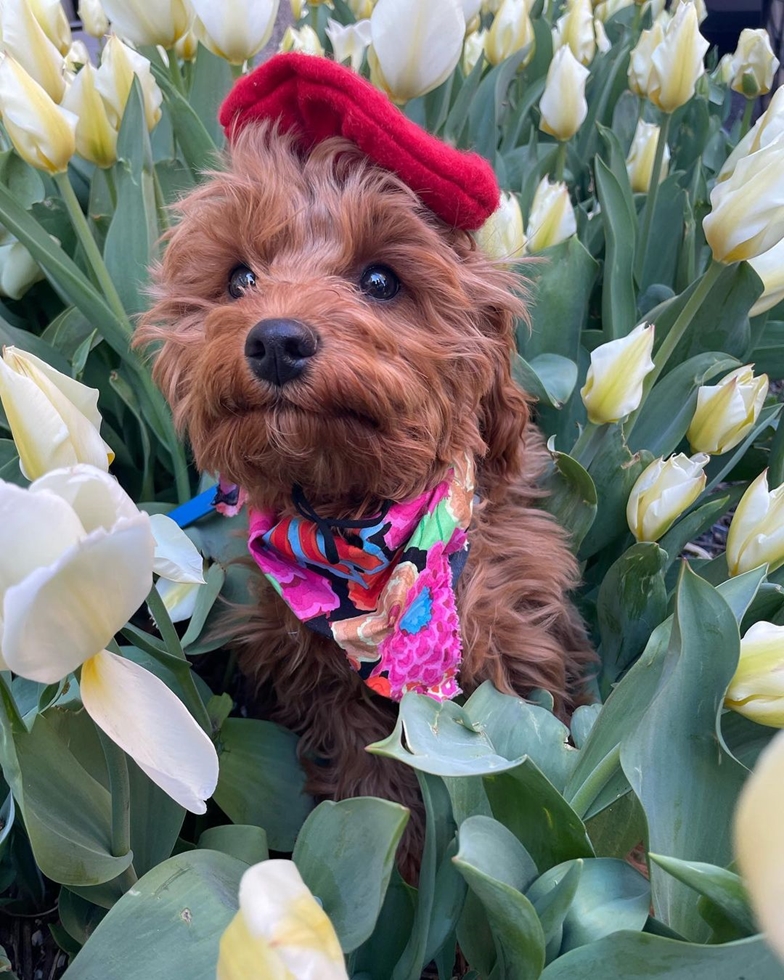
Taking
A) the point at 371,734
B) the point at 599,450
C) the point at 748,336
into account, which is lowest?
the point at 371,734

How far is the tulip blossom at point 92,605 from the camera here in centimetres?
33

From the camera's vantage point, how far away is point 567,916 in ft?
1.73

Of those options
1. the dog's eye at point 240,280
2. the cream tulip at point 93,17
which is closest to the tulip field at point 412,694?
the dog's eye at point 240,280

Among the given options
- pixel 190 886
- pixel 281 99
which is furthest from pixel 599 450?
pixel 190 886

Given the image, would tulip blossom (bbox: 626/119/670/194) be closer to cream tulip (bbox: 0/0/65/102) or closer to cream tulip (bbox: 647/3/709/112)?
cream tulip (bbox: 647/3/709/112)

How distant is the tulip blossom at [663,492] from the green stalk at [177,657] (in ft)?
1.71

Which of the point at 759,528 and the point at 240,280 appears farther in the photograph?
the point at 240,280

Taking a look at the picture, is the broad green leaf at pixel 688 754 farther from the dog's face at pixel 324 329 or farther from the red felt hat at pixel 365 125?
the red felt hat at pixel 365 125

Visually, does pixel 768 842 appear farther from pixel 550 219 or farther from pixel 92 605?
pixel 550 219

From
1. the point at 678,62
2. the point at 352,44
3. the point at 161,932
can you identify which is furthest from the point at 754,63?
the point at 161,932

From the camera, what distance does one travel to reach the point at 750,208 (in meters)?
0.80

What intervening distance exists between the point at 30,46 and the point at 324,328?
0.57 m

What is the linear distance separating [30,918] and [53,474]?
85 cm

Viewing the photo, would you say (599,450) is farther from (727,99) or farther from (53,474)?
(727,99)
